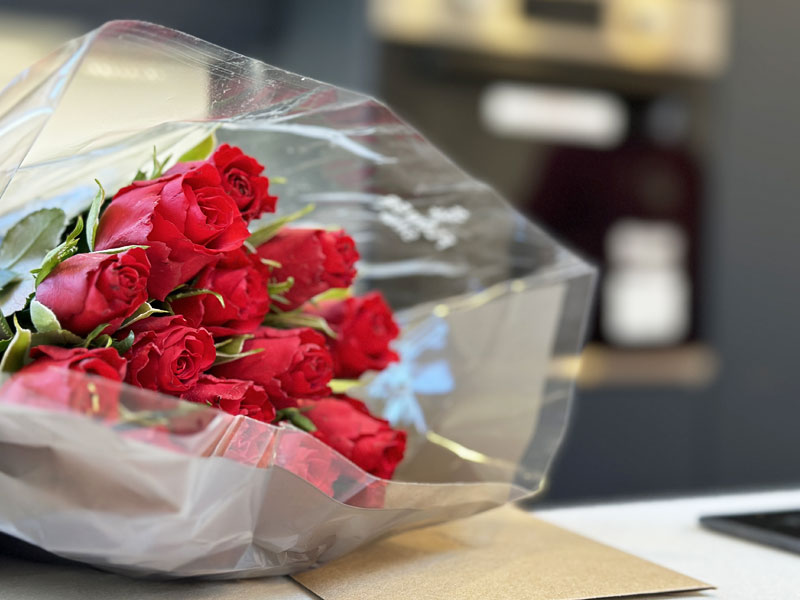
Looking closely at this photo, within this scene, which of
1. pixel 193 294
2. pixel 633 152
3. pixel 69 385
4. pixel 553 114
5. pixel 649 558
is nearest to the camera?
pixel 69 385

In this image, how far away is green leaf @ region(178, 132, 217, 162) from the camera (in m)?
0.55

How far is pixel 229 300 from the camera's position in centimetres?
49

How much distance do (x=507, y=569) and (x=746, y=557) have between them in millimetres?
175

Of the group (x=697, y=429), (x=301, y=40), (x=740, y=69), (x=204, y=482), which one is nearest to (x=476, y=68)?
(x=301, y=40)

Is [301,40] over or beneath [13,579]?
over

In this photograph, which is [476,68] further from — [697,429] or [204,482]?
[204,482]

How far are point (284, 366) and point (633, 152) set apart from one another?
2.12 meters

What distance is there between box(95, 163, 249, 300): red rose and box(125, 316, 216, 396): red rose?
0.06 feet

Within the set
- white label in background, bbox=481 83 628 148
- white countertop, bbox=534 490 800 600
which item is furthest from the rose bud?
white label in background, bbox=481 83 628 148

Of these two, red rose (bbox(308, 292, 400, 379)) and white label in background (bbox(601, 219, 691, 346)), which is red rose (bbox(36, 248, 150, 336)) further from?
white label in background (bbox(601, 219, 691, 346))

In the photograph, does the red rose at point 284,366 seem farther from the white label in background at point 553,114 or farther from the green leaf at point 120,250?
the white label in background at point 553,114

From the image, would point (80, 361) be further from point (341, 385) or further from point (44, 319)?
point (341, 385)

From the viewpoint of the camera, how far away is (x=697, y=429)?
253cm

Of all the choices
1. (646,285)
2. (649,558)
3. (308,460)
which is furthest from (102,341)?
(646,285)
